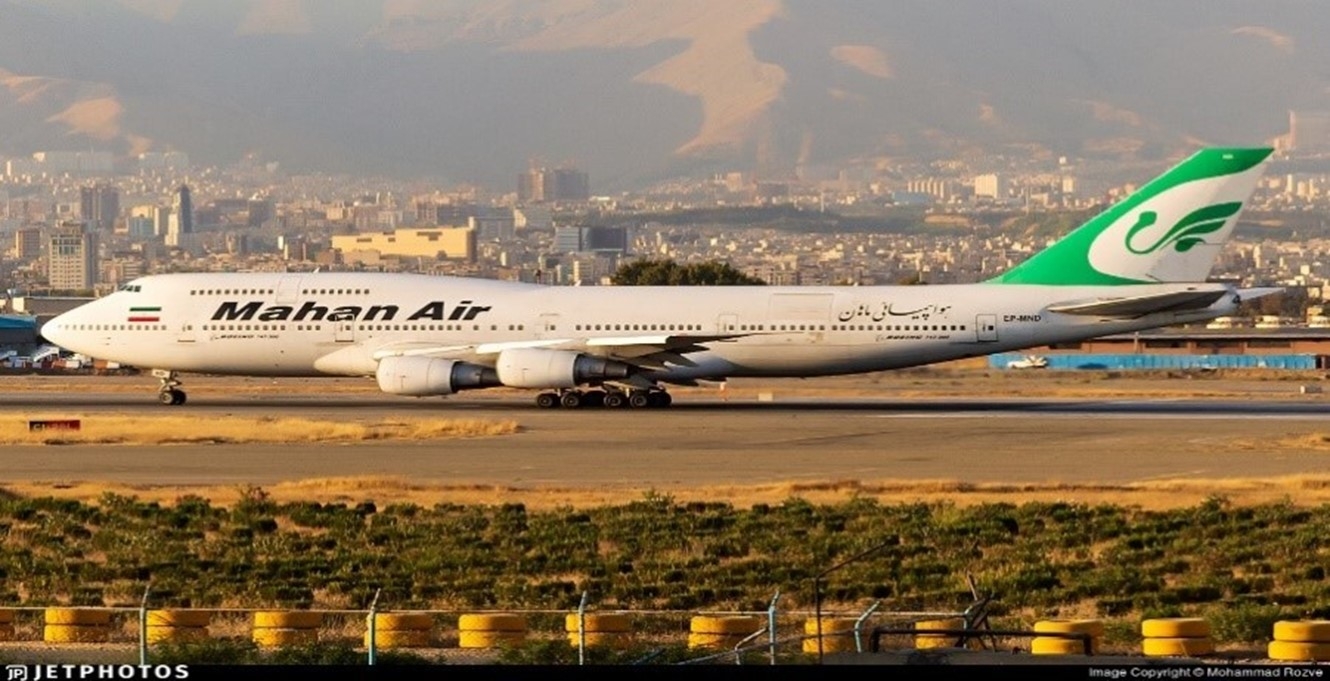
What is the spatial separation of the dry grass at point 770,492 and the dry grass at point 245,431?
10.8m

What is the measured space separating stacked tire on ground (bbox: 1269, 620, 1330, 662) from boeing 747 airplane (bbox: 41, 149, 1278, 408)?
3857 centimetres

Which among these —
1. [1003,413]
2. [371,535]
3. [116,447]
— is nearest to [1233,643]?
[371,535]

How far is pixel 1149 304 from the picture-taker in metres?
61.2

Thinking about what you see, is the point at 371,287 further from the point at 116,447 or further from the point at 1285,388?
the point at 1285,388

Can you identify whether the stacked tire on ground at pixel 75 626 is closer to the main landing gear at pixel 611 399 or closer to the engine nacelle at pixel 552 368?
the engine nacelle at pixel 552 368

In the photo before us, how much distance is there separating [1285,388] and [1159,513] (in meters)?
46.3

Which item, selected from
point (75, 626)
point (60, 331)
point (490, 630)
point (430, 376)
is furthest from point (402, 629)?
point (60, 331)

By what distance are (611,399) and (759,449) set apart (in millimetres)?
14603

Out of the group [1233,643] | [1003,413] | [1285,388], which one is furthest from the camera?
[1285,388]

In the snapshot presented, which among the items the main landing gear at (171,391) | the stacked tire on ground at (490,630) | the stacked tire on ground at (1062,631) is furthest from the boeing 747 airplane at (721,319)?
the stacked tire on ground at (1062,631)

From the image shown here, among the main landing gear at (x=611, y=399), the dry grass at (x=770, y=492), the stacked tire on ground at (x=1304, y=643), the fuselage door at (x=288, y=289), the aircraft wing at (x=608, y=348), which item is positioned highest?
the fuselage door at (x=288, y=289)

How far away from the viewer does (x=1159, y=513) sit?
37.2m

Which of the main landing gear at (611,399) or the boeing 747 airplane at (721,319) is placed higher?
the boeing 747 airplane at (721,319)

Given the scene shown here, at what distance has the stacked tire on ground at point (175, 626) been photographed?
81.5 ft
